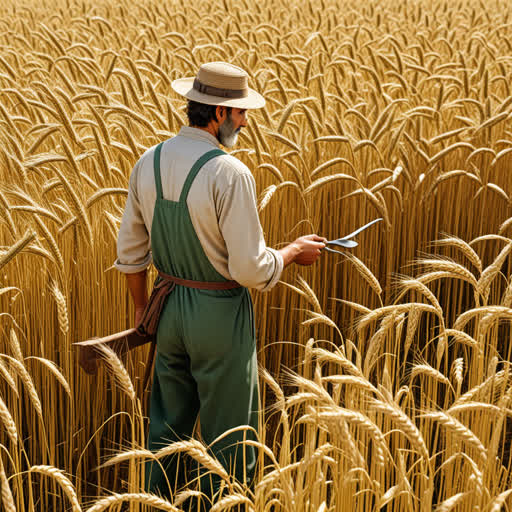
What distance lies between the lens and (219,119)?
6.49ft

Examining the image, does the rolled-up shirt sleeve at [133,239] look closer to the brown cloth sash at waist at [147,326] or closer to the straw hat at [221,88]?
the brown cloth sash at waist at [147,326]

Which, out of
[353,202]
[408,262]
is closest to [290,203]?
[353,202]

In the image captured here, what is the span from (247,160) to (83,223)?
1.20 m

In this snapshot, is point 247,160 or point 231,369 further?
point 247,160

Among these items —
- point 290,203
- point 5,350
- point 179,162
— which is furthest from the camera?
point 290,203

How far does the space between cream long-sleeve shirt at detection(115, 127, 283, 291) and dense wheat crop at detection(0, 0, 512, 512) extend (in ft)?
0.85

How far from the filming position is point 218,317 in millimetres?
1983

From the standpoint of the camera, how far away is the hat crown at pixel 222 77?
1926 millimetres

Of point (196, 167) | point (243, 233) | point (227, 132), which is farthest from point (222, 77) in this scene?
point (243, 233)

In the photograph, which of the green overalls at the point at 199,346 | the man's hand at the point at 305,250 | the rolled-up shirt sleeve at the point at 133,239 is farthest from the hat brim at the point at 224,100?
the man's hand at the point at 305,250

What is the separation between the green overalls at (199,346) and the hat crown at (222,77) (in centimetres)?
19

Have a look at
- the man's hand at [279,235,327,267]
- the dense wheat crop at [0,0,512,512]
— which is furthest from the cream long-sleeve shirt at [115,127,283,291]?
the dense wheat crop at [0,0,512,512]

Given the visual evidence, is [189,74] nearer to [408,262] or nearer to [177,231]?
[408,262]

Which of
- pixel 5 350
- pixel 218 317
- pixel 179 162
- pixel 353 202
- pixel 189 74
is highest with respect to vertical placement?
pixel 189 74
